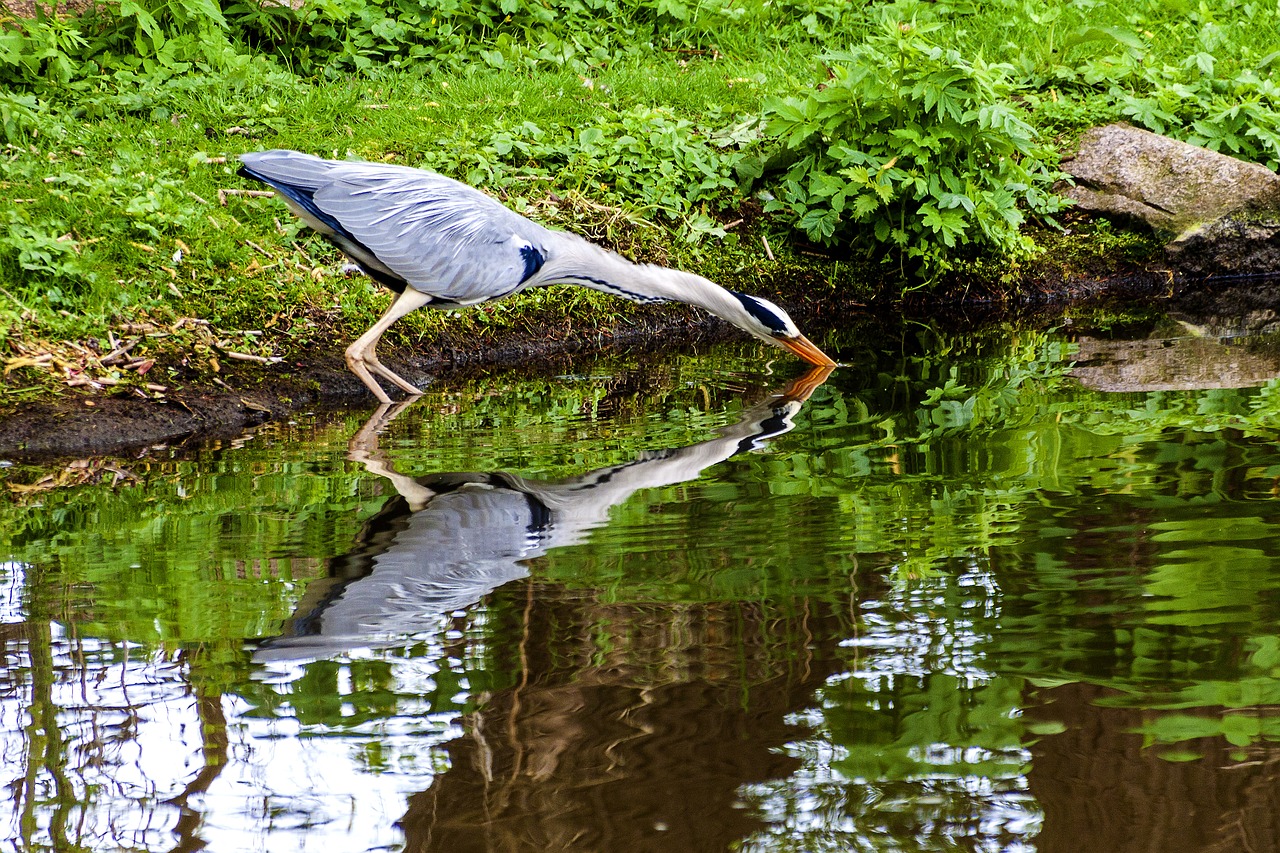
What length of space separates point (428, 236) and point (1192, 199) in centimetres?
571

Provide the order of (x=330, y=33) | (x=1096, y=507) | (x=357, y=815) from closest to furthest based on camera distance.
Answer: (x=357, y=815)
(x=1096, y=507)
(x=330, y=33)

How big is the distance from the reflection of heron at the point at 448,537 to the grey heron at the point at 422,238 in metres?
1.02

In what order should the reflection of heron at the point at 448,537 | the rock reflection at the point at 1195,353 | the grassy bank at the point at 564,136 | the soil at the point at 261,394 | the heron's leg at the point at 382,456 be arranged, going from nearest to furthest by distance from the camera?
the reflection of heron at the point at 448,537
the heron's leg at the point at 382,456
the soil at the point at 261,394
the rock reflection at the point at 1195,353
the grassy bank at the point at 564,136

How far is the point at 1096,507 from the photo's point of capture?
395cm

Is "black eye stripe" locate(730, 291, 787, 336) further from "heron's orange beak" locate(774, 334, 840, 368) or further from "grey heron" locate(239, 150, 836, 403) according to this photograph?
"grey heron" locate(239, 150, 836, 403)

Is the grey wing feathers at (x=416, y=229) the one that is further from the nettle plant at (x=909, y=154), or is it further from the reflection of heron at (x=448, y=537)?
the nettle plant at (x=909, y=154)

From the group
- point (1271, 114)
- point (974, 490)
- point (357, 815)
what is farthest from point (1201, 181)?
point (357, 815)

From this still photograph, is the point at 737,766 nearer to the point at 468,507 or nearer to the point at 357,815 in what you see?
the point at 357,815

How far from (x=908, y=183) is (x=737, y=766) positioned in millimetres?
5858

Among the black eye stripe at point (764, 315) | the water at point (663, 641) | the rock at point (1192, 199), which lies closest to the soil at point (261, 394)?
the water at point (663, 641)

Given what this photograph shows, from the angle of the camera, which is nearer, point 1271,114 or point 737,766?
point 737,766

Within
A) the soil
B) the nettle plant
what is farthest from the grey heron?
the nettle plant

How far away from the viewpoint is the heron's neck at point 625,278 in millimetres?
6277

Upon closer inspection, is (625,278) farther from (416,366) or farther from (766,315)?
(416,366)
